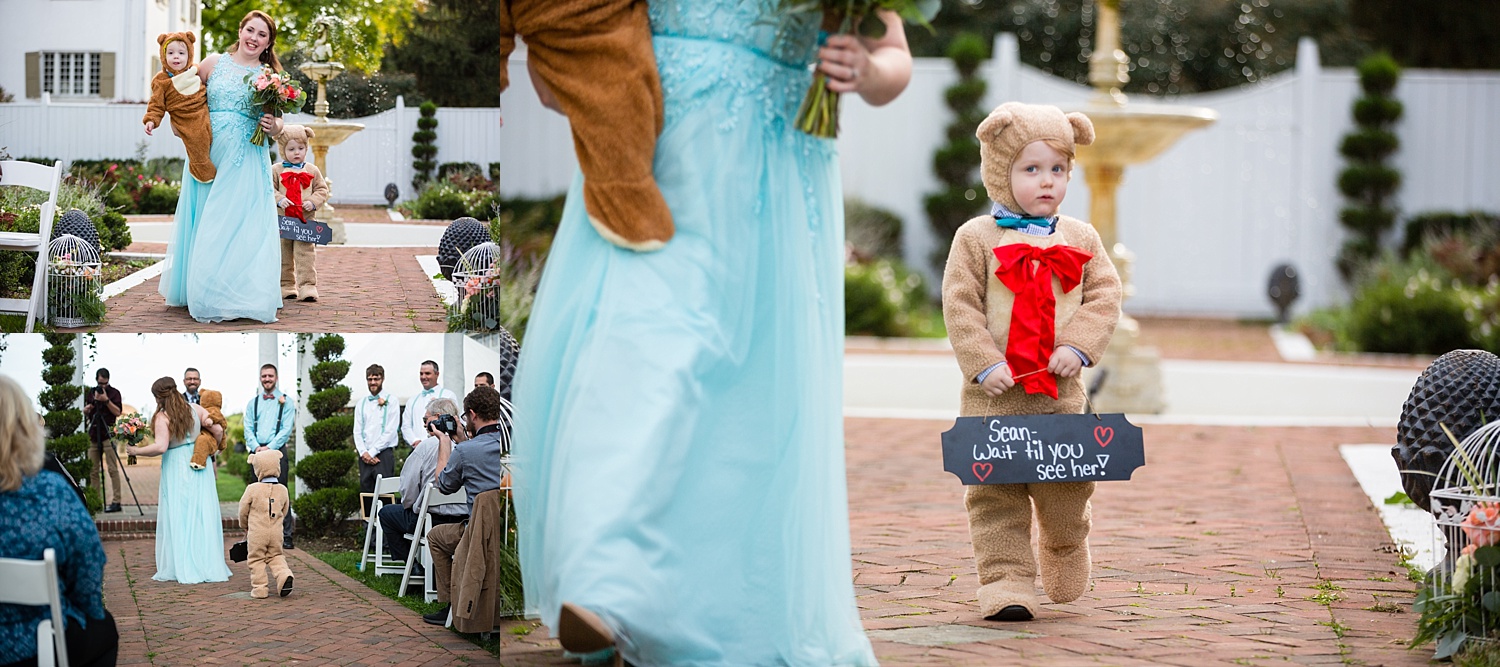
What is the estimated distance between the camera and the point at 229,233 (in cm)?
364

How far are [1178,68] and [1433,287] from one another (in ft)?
28.6

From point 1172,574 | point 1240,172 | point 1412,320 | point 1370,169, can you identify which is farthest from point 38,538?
point 1370,169

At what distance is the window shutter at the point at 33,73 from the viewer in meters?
3.47

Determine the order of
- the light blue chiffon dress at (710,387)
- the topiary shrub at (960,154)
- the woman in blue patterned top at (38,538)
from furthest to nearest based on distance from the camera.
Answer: the topiary shrub at (960,154), the woman in blue patterned top at (38,538), the light blue chiffon dress at (710,387)

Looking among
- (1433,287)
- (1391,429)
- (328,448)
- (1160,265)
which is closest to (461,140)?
(328,448)

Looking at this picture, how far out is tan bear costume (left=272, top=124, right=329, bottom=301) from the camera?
3609 millimetres

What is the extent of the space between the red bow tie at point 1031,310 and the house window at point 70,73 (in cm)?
229

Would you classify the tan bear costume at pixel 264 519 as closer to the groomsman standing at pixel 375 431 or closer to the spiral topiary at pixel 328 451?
the spiral topiary at pixel 328 451

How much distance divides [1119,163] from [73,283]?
22.3ft

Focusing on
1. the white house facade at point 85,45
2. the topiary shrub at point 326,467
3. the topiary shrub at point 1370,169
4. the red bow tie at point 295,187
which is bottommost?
the topiary shrub at point 326,467

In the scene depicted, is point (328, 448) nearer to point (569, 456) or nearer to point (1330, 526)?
point (569, 456)

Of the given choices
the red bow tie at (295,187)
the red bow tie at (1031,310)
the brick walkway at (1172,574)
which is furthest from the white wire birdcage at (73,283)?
the red bow tie at (1031,310)

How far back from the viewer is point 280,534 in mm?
3688

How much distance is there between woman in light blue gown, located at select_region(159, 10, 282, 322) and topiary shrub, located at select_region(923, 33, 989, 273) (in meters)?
12.3
